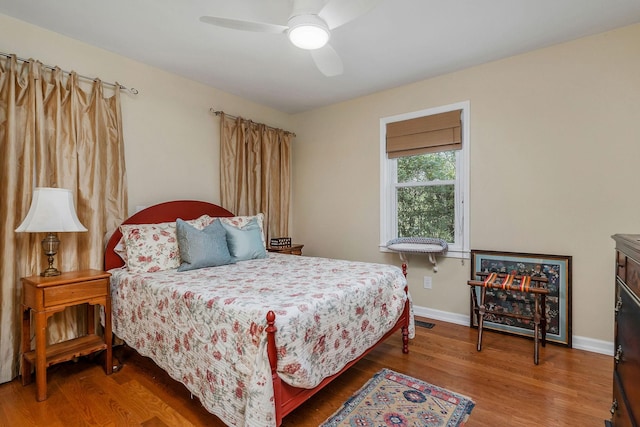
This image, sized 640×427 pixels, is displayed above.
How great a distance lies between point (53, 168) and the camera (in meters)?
2.33

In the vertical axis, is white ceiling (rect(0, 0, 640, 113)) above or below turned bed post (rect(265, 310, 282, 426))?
above

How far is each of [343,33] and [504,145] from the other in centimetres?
180

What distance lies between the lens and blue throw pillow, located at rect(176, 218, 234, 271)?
2.51 metres

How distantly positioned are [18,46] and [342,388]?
3345 millimetres

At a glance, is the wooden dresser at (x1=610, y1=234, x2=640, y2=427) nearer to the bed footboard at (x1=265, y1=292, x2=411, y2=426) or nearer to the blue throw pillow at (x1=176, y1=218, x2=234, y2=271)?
the bed footboard at (x1=265, y1=292, x2=411, y2=426)

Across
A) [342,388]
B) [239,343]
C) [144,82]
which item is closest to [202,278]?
[239,343]

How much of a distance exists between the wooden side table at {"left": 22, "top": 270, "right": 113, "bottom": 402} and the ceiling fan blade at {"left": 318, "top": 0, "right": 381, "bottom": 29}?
2.28m

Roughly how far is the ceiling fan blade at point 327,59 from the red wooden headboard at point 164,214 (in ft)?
6.08

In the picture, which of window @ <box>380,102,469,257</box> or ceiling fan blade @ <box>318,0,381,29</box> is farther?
window @ <box>380,102,469,257</box>

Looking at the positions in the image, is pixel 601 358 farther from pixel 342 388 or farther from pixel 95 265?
pixel 95 265

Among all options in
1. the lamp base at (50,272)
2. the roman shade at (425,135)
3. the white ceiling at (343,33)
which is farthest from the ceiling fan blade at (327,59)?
the lamp base at (50,272)

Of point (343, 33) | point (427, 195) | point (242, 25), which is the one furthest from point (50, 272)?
point (427, 195)

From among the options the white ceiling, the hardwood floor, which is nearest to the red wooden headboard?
the hardwood floor

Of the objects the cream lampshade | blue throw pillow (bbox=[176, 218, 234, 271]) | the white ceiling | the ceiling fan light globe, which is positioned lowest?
blue throw pillow (bbox=[176, 218, 234, 271])
